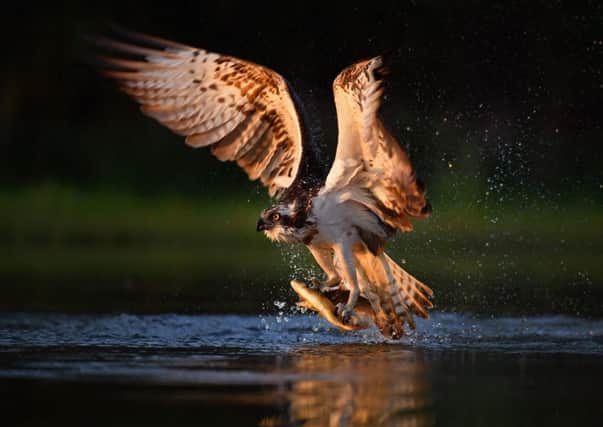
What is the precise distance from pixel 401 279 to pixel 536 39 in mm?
7537

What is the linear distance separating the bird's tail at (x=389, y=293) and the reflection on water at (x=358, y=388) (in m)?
0.36

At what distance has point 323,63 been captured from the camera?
60.2 ft

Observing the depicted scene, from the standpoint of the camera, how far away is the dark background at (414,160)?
1488 cm

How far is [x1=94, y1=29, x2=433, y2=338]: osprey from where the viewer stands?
30.9 ft

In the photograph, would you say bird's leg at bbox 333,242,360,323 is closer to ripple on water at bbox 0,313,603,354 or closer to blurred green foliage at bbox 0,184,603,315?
ripple on water at bbox 0,313,603,354

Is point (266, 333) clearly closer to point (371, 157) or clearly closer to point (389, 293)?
point (389, 293)

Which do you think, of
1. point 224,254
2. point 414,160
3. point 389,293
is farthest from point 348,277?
point 224,254

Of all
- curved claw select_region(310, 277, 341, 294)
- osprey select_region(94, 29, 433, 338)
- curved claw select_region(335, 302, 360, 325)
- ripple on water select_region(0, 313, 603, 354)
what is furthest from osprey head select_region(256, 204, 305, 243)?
ripple on water select_region(0, 313, 603, 354)

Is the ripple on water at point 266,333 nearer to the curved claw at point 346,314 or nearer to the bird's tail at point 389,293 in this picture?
the bird's tail at point 389,293

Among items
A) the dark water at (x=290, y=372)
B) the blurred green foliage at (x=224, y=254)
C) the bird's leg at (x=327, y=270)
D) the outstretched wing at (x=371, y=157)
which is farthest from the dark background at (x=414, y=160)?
the outstretched wing at (x=371, y=157)

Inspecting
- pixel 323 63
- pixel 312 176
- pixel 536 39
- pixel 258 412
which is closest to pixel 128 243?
pixel 323 63

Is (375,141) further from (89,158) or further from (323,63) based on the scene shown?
(89,158)

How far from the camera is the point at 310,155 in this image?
10453 millimetres

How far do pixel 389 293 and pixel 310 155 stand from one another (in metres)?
1.13
